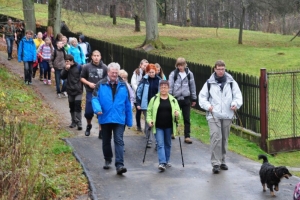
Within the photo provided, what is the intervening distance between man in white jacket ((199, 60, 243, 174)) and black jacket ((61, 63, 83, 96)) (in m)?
3.89

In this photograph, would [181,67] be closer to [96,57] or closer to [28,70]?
[96,57]

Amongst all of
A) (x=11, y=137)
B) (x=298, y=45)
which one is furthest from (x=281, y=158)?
(x=298, y=45)

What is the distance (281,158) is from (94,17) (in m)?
45.9

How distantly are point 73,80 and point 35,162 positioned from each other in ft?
14.9

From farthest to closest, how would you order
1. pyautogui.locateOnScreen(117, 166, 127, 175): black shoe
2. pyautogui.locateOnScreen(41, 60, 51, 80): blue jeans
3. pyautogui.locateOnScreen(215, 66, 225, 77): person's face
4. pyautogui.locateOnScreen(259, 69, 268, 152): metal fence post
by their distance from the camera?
pyautogui.locateOnScreen(41, 60, 51, 80): blue jeans, pyautogui.locateOnScreen(259, 69, 268, 152): metal fence post, pyautogui.locateOnScreen(215, 66, 225, 77): person's face, pyautogui.locateOnScreen(117, 166, 127, 175): black shoe

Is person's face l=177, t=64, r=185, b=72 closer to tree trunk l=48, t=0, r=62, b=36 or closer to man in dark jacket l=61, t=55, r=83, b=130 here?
man in dark jacket l=61, t=55, r=83, b=130

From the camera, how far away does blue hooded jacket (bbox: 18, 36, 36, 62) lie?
18.5 metres

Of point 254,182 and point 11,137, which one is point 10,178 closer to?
point 11,137

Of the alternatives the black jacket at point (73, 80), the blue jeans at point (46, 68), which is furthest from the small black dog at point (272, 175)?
the blue jeans at point (46, 68)

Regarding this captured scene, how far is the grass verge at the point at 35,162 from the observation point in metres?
7.21

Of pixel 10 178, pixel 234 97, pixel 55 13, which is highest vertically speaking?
pixel 55 13

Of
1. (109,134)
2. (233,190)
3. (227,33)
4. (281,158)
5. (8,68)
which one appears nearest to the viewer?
(233,190)

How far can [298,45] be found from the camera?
36844mm

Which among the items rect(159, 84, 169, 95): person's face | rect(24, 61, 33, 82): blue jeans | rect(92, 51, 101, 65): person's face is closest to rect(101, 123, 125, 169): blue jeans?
rect(159, 84, 169, 95): person's face
